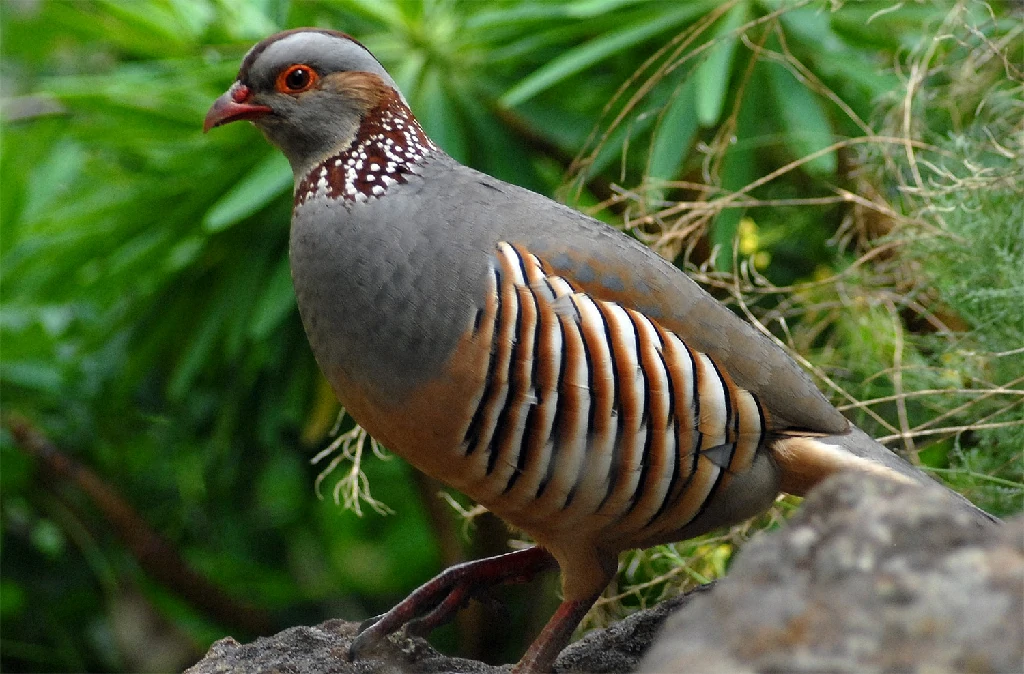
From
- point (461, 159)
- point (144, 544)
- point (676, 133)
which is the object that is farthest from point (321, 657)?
point (144, 544)

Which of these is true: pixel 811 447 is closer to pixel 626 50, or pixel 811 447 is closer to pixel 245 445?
pixel 626 50

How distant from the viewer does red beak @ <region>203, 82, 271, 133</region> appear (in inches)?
105

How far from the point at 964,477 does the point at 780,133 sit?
159 cm

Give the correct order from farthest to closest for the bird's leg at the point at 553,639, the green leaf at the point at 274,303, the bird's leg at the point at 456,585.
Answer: the green leaf at the point at 274,303, the bird's leg at the point at 456,585, the bird's leg at the point at 553,639

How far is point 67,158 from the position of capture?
5.11 metres

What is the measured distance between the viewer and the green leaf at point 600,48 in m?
3.97

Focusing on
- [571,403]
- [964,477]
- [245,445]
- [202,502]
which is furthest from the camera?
[202,502]

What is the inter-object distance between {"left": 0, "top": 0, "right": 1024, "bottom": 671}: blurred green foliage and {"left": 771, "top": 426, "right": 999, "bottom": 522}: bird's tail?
473mm

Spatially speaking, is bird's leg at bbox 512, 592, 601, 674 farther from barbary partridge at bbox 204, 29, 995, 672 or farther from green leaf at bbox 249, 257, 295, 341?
green leaf at bbox 249, 257, 295, 341

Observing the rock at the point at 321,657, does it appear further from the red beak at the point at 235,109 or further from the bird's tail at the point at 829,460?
the red beak at the point at 235,109

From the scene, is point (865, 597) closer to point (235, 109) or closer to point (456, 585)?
point (456, 585)

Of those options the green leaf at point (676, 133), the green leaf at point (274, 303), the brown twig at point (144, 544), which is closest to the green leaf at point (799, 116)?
the green leaf at point (676, 133)

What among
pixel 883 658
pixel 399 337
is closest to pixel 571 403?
pixel 399 337

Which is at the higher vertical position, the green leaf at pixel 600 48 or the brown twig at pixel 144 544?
the green leaf at pixel 600 48
